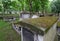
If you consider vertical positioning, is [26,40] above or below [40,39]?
below

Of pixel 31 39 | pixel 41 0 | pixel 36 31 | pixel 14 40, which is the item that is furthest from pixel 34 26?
pixel 41 0

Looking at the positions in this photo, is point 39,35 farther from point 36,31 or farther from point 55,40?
point 55,40

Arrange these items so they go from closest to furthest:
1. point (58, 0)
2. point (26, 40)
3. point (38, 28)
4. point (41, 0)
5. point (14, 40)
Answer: point (38, 28) → point (26, 40) → point (14, 40) → point (58, 0) → point (41, 0)

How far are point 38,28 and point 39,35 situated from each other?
0.71ft

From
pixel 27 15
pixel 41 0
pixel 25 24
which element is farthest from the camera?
pixel 41 0

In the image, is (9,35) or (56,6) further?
(56,6)

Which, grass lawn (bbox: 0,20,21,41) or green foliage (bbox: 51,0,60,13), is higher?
green foliage (bbox: 51,0,60,13)

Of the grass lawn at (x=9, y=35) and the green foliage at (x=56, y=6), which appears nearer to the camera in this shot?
the grass lawn at (x=9, y=35)

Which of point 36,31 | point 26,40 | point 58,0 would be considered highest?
point 58,0

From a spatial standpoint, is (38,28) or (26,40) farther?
(26,40)

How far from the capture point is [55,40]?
22.5 ft

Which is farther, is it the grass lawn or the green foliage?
the green foliage

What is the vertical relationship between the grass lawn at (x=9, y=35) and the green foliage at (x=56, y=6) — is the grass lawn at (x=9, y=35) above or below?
below

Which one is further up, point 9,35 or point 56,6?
point 56,6
